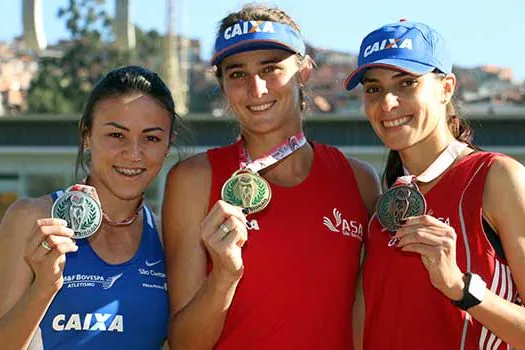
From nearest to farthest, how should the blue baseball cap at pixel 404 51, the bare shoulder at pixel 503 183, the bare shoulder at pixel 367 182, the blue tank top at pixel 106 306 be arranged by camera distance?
the bare shoulder at pixel 503 183 → the blue tank top at pixel 106 306 → the blue baseball cap at pixel 404 51 → the bare shoulder at pixel 367 182

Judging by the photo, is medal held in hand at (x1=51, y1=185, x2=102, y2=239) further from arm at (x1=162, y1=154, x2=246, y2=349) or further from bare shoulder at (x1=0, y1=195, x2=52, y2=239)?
arm at (x1=162, y1=154, x2=246, y2=349)

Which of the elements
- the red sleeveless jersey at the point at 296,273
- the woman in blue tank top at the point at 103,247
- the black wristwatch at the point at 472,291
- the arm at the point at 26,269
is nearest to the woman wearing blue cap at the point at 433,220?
the black wristwatch at the point at 472,291

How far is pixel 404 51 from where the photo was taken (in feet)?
14.2

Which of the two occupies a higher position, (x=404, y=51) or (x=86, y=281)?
(x=404, y=51)

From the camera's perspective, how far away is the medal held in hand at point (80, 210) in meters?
4.07

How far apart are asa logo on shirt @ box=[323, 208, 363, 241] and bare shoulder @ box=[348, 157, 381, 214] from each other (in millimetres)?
221

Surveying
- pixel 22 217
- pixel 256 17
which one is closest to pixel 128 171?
pixel 22 217

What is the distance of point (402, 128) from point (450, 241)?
0.73 meters

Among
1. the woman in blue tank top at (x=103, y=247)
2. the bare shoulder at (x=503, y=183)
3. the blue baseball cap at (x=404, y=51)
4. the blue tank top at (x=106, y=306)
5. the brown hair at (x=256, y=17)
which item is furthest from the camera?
the brown hair at (x=256, y=17)

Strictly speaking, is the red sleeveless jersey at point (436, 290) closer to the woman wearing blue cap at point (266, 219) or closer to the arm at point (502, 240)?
the arm at point (502, 240)

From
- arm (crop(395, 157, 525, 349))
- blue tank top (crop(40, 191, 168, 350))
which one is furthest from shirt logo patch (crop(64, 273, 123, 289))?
arm (crop(395, 157, 525, 349))

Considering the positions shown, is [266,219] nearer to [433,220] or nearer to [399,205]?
[399,205]

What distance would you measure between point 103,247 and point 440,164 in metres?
1.61

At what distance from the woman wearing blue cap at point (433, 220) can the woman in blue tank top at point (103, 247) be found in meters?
1.00
